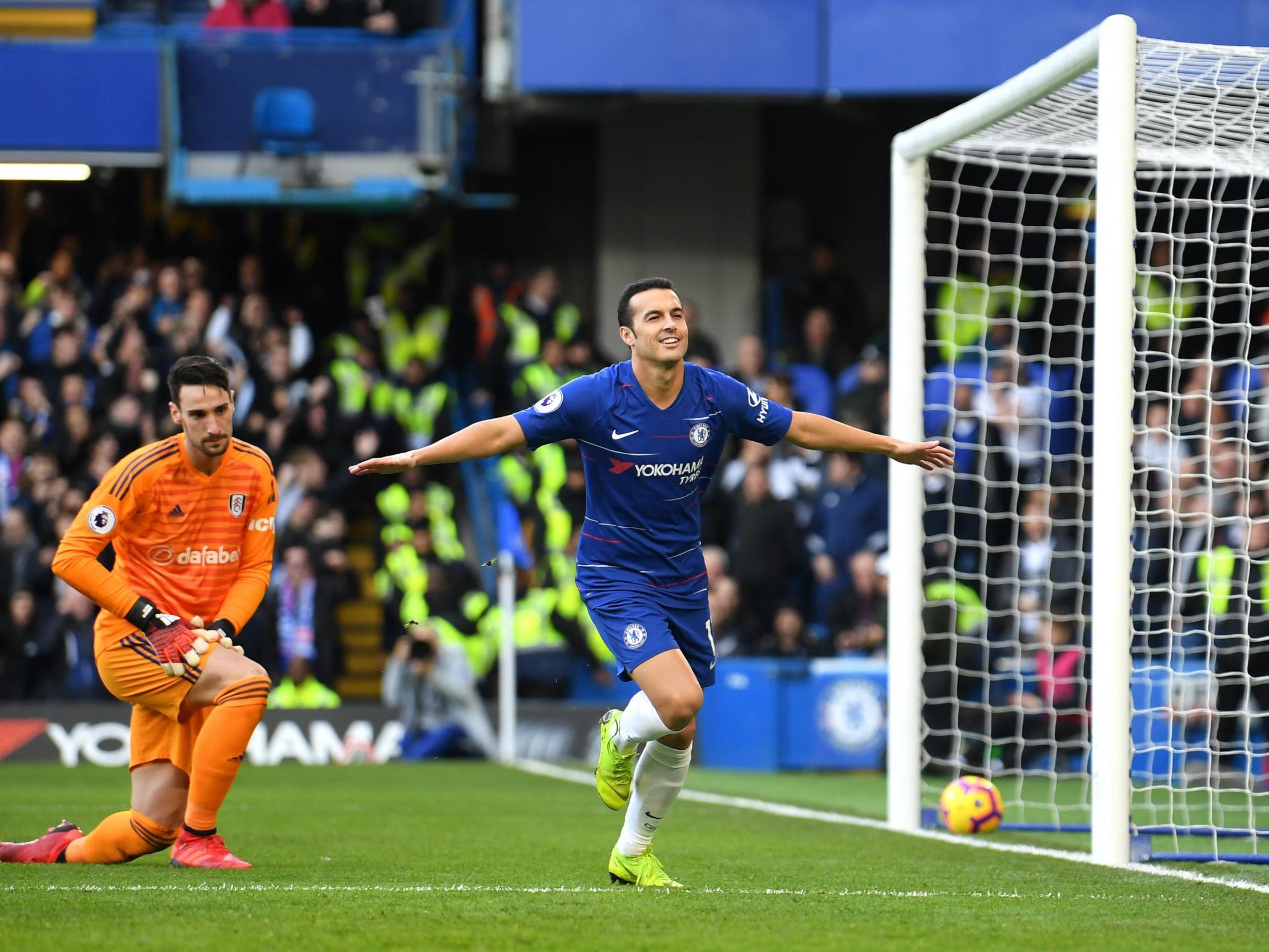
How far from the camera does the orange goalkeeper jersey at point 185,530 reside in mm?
6887

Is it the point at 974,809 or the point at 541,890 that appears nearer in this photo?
the point at 541,890

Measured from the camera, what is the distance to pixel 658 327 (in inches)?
252

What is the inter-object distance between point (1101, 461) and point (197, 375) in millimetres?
3697

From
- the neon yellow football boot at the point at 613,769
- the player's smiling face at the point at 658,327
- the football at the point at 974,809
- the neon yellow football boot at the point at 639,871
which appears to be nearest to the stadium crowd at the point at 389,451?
the football at the point at 974,809

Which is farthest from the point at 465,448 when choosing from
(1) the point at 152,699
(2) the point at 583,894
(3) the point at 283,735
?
(3) the point at 283,735

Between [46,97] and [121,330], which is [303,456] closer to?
[121,330]

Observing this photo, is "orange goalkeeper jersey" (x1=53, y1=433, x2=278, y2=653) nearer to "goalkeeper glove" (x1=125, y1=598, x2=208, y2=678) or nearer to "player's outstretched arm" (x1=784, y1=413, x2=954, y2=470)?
"goalkeeper glove" (x1=125, y1=598, x2=208, y2=678)

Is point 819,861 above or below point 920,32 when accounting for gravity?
below

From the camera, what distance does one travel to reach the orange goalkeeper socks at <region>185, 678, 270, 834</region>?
6742 mm

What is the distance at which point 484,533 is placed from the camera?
58.5ft

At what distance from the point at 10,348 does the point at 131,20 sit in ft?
14.1

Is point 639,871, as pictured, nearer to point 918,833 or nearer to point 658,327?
point 658,327

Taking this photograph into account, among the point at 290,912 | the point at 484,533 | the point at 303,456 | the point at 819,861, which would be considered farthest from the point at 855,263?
the point at 290,912

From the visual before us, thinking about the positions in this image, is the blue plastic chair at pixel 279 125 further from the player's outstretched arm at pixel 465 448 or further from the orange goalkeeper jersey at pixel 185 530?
the player's outstretched arm at pixel 465 448
